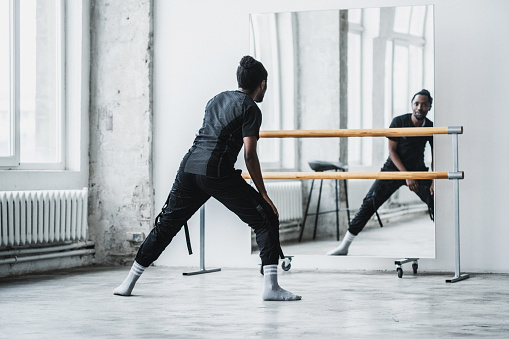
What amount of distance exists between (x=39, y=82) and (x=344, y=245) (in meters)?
2.60

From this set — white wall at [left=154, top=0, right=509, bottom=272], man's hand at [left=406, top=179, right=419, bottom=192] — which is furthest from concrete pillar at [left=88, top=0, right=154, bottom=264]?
man's hand at [left=406, top=179, right=419, bottom=192]

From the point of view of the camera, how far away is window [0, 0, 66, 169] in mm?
5617

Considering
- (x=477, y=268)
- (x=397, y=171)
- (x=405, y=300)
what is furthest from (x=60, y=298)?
(x=477, y=268)

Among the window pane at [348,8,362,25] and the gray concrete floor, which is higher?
the window pane at [348,8,362,25]

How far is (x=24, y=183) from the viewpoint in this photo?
5672mm

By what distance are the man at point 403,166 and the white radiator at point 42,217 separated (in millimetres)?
1966

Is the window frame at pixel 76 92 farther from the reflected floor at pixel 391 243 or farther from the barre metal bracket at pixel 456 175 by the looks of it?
the barre metal bracket at pixel 456 175

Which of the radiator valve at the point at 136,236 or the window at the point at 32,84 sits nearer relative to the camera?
the window at the point at 32,84

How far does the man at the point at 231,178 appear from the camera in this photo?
13.6ft

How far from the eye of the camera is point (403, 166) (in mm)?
5617

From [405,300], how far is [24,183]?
9.51ft

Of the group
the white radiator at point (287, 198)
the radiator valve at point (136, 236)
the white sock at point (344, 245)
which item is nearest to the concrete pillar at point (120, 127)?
the radiator valve at point (136, 236)

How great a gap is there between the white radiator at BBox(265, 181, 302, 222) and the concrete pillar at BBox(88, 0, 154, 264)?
3.31ft

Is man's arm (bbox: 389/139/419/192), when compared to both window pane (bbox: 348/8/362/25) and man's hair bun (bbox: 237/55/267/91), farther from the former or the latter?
man's hair bun (bbox: 237/55/267/91)
